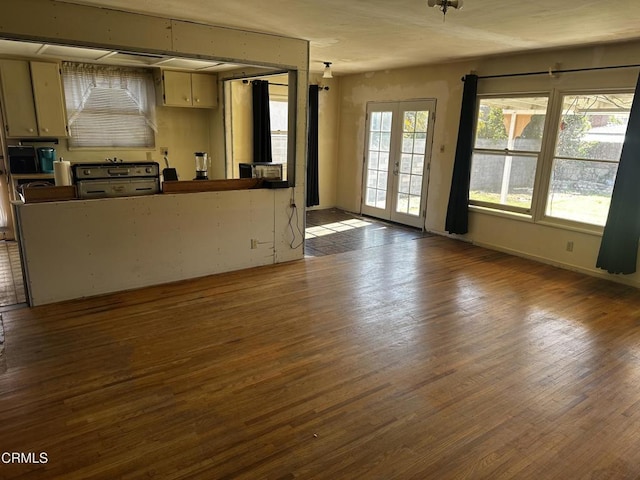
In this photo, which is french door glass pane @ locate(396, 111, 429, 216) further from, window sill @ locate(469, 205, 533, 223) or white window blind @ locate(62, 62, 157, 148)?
white window blind @ locate(62, 62, 157, 148)

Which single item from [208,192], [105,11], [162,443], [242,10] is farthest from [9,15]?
[162,443]

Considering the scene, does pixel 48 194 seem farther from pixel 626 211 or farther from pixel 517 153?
pixel 626 211

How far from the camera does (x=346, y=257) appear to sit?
18.3ft

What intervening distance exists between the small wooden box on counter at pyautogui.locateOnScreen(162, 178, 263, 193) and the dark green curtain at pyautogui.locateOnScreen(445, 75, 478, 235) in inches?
118

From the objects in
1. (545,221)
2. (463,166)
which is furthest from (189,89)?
(545,221)

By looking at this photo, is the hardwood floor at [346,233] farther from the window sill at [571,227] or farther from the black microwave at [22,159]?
the black microwave at [22,159]

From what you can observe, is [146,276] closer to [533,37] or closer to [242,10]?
[242,10]

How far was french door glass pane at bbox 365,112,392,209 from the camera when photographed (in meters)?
7.61

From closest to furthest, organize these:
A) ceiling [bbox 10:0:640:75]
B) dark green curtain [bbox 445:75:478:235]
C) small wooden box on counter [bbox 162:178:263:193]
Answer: ceiling [bbox 10:0:640:75]
small wooden box on counter [bbox 162:178:263:193]
dark green curtain [bbox 445:75:478:235]

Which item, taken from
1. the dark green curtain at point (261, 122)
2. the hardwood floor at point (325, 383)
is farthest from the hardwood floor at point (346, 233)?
the hardwood floor at point (325, 383)

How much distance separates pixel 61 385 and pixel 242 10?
3160mm

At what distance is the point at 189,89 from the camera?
6.74 meters

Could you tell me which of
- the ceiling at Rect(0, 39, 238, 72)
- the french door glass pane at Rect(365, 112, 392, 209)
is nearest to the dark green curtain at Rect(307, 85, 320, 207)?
the french door glass pane at Rect(365, 112, 392, 209)

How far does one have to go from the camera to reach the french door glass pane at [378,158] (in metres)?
7.61
